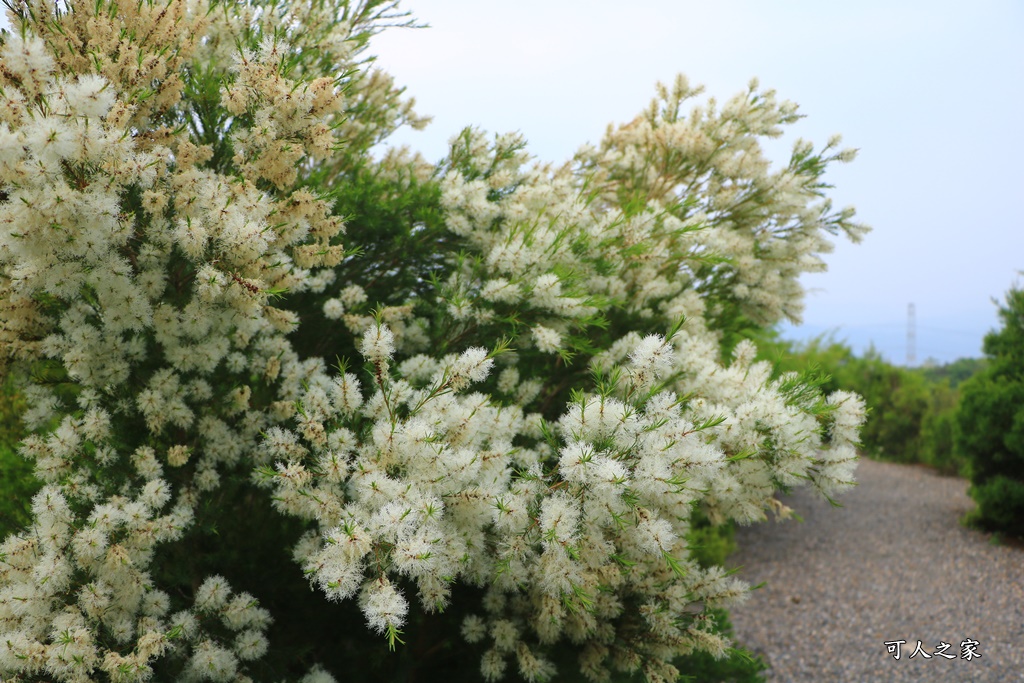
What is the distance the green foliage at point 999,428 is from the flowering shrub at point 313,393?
20.3ft

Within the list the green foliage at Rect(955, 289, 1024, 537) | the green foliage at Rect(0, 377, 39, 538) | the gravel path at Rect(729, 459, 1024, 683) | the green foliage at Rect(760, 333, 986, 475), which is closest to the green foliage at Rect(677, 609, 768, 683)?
the gravel path at Rect(729, 459, 1024, 683)

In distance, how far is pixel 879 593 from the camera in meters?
7.02

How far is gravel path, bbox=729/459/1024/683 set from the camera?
5.45 metres

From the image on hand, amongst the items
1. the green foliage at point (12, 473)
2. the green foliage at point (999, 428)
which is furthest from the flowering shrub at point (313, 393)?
the green foliage at point (999, 428)

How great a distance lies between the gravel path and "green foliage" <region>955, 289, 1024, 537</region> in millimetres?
433

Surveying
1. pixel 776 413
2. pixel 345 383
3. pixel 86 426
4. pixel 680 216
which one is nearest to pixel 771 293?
pixel 680 216

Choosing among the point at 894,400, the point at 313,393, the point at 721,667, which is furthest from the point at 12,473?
the point at 894,400

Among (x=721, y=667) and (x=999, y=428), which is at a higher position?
(x=999, y=428)

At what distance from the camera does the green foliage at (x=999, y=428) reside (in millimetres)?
7980

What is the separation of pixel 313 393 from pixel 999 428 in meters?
8.24

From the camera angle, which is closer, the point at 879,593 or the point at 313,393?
the point at 313,393

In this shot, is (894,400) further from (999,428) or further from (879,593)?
(879,593)

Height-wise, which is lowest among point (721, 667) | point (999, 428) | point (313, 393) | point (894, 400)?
point (721, 667)

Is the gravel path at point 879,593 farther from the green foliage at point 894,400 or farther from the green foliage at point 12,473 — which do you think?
the green foliage at point 12,473
